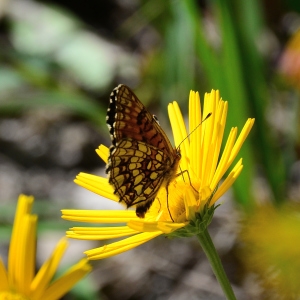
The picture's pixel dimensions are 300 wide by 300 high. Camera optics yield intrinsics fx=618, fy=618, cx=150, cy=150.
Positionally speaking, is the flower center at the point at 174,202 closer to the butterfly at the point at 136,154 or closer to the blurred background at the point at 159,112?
the butterfly at the point at 136,154

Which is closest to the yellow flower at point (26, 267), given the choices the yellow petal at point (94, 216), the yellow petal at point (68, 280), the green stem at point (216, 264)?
the yellow petal at point (68, 280)

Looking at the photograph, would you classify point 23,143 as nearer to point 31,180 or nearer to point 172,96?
point 31,180

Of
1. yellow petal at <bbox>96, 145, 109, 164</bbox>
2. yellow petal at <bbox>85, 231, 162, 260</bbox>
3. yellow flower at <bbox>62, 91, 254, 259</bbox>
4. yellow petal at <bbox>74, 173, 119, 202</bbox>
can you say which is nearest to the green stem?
yellow flower at <bbox>62, 91, 254, 259</bbox>

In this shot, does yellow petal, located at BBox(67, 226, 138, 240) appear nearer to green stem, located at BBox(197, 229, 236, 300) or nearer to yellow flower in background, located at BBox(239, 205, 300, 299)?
green stem, located at BBox(197, 229, 236, 300)

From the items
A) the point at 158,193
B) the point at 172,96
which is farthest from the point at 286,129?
the point at 158,193

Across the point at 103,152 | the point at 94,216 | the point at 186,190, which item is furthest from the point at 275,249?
the point at 103,152

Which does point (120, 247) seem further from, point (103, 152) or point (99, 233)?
point (103, 152)
